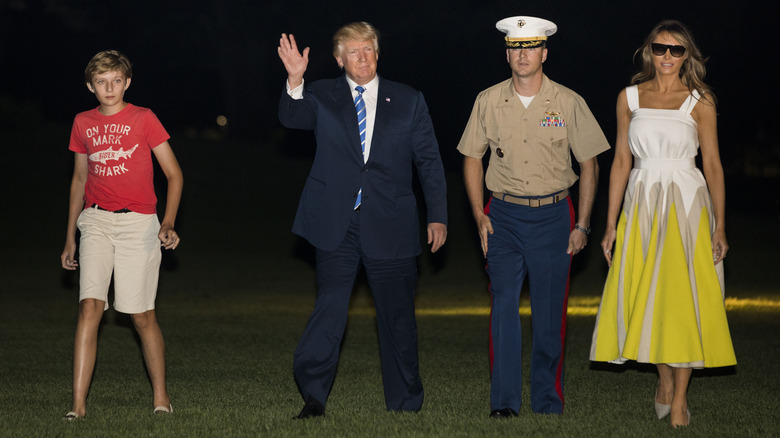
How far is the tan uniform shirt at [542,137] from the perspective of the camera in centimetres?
563

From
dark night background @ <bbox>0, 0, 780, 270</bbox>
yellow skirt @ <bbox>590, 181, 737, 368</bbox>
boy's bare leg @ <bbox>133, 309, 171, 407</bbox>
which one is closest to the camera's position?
yellow skirt @ <bbox>590, 181, 737, 368</bbox>

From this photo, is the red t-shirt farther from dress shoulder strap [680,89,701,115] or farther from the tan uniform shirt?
dress shoulder strap [680,89,701,115]

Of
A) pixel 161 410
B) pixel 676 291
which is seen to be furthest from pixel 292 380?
pixel 676 291

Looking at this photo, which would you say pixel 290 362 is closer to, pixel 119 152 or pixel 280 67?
pixel 119 152

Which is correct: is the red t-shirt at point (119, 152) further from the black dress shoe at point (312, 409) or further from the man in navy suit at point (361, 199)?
the black dress shoe at point (312, 409)

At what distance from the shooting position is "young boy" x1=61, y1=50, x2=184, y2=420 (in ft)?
18.0

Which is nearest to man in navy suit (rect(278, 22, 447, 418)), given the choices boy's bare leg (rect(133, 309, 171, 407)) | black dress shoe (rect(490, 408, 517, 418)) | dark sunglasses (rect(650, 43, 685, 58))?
black dress shoe (rect(490, 408, 517, 418))

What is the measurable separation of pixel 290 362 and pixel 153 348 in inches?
87.2

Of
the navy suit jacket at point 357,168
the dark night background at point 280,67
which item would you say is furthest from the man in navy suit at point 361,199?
the dark night background at point 280,67

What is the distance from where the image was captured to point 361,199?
558cm

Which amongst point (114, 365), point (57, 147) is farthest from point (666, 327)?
point (57, 147)

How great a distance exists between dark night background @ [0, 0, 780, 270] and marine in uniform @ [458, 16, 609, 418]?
52.7ft

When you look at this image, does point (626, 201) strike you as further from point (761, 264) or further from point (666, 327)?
point (761, 264)

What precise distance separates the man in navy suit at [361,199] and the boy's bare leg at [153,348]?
764 millimetres
